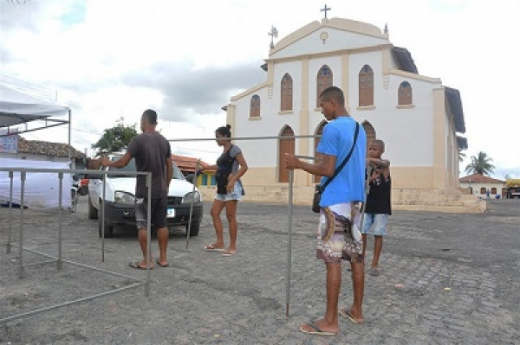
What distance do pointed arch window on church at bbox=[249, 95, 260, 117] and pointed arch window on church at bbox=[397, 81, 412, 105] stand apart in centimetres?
907

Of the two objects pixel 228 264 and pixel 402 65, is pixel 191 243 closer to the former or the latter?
pixel 228 264

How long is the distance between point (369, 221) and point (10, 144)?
12948 mm

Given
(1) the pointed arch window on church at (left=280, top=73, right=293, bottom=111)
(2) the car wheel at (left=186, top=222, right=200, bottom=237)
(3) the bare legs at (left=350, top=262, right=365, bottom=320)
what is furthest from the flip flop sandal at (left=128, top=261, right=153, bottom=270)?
(1) the pointed arch window on church at (left=280, top=73, right=293, bottom=111)

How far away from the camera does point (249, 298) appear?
12.8 ft

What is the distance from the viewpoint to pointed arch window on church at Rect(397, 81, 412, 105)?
22.7 metres

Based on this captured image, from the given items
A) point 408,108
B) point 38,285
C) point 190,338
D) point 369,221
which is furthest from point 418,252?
point 408,108

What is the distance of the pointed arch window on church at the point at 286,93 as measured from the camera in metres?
26.0

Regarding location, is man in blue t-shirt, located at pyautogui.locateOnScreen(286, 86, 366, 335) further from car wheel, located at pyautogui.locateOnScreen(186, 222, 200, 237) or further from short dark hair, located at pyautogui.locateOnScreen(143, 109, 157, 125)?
car wheel, located at pyautogui.locateOnScreen(186, 222, 200, 237)

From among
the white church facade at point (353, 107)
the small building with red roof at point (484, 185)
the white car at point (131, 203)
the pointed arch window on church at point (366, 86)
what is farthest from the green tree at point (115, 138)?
the small building with red roof at point (484, 185)

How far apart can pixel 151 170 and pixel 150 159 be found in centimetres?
13

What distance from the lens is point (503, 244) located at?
7945 millimetres

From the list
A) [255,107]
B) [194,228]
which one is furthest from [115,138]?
[194,228]

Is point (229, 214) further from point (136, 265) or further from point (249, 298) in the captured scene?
point (249, 298)

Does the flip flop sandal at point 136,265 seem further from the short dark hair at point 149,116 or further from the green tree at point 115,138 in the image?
the green tree at point 115,138
